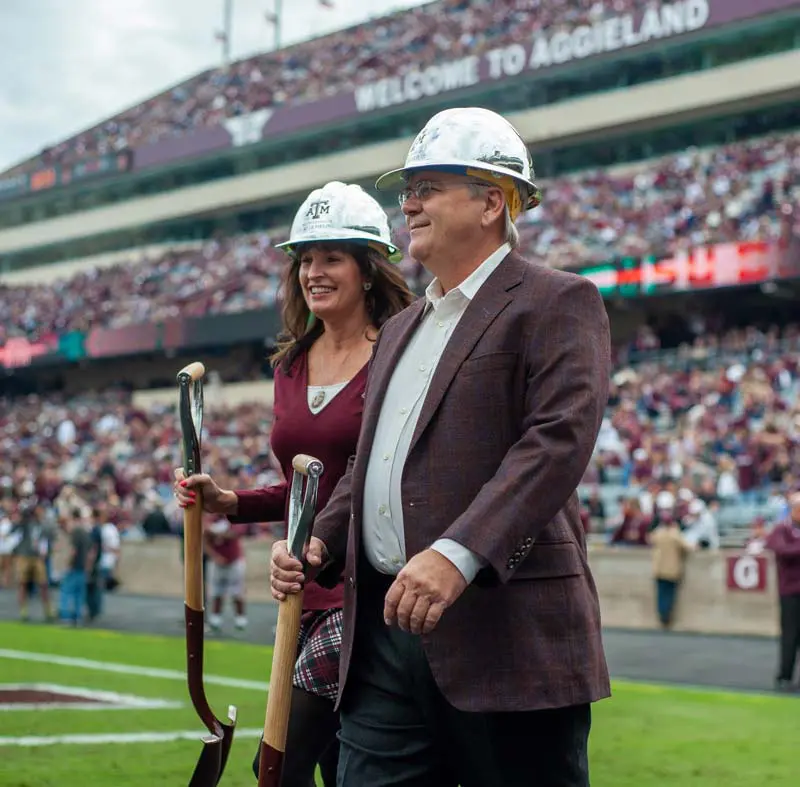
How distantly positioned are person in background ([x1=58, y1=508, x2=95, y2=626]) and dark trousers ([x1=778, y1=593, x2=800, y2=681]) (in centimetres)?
1021

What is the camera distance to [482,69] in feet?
133

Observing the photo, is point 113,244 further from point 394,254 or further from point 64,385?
point 394,254

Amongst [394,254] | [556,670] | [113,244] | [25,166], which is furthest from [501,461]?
[25,166]

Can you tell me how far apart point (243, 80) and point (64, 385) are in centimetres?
1313

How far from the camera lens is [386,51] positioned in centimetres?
4759

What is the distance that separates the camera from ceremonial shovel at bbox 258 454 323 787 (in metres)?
3.38

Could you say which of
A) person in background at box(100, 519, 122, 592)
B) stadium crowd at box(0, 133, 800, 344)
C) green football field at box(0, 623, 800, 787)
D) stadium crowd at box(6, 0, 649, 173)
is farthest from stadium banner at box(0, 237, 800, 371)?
stadium crowd at box(6, 0, 649, 173)

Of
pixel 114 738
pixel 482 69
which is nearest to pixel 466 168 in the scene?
pixel 114 738

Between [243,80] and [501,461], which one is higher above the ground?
[243,80]

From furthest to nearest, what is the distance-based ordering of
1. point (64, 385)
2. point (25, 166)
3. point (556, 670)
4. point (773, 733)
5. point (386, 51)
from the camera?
point (25, 166) < point (64, 385) < point (386, 51) < point (773, 733) < point (556, 670)

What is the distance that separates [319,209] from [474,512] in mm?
1794

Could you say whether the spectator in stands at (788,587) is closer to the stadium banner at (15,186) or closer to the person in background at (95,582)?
the person in background at (95,582)

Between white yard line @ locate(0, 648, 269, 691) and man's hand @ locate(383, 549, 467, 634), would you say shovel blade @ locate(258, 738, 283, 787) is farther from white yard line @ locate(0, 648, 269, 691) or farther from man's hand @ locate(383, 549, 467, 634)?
white yard line @ locate(0, 648, 269, 691)

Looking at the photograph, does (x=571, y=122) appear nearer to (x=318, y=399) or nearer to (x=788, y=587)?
(x=788, y=587)
